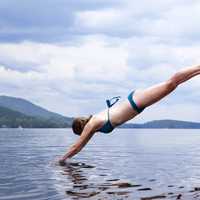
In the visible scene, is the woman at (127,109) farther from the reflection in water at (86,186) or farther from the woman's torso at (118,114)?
the reflection in water at (86,186)

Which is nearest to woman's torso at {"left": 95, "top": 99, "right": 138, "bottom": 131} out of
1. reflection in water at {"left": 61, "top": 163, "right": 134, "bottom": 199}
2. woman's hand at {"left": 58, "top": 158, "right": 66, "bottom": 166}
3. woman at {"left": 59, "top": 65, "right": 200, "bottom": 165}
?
woman at {"left": 59, "top": 65, "right": 200, "bottom": 165}

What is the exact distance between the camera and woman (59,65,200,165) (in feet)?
38.7

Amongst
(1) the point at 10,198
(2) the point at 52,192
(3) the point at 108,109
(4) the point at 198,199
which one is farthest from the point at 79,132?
(4) the point at 198,199

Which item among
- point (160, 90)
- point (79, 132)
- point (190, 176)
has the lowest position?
point (190, 176)

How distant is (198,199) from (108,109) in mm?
4000

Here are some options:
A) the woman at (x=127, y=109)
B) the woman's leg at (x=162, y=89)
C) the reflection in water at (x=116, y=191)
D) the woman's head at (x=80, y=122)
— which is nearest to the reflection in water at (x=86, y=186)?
the reflection in water at (x=116, y=191)

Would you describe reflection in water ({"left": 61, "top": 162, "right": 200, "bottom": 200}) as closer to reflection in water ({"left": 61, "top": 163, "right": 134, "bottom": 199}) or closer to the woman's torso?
reflection in water ({"left": 61, "top": 163, "right": 134, "bottom": 199})

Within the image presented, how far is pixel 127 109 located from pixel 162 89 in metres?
1.35

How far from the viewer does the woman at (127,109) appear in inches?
465

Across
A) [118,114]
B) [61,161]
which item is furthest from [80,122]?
[61,161]

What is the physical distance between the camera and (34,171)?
701 inches

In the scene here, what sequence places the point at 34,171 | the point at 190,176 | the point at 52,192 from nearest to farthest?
1. the point at 52,192
2. the point at 190,176
3. the point at 34,171

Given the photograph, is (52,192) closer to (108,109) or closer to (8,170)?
(108,109)

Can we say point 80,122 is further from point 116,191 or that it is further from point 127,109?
point 116,191
